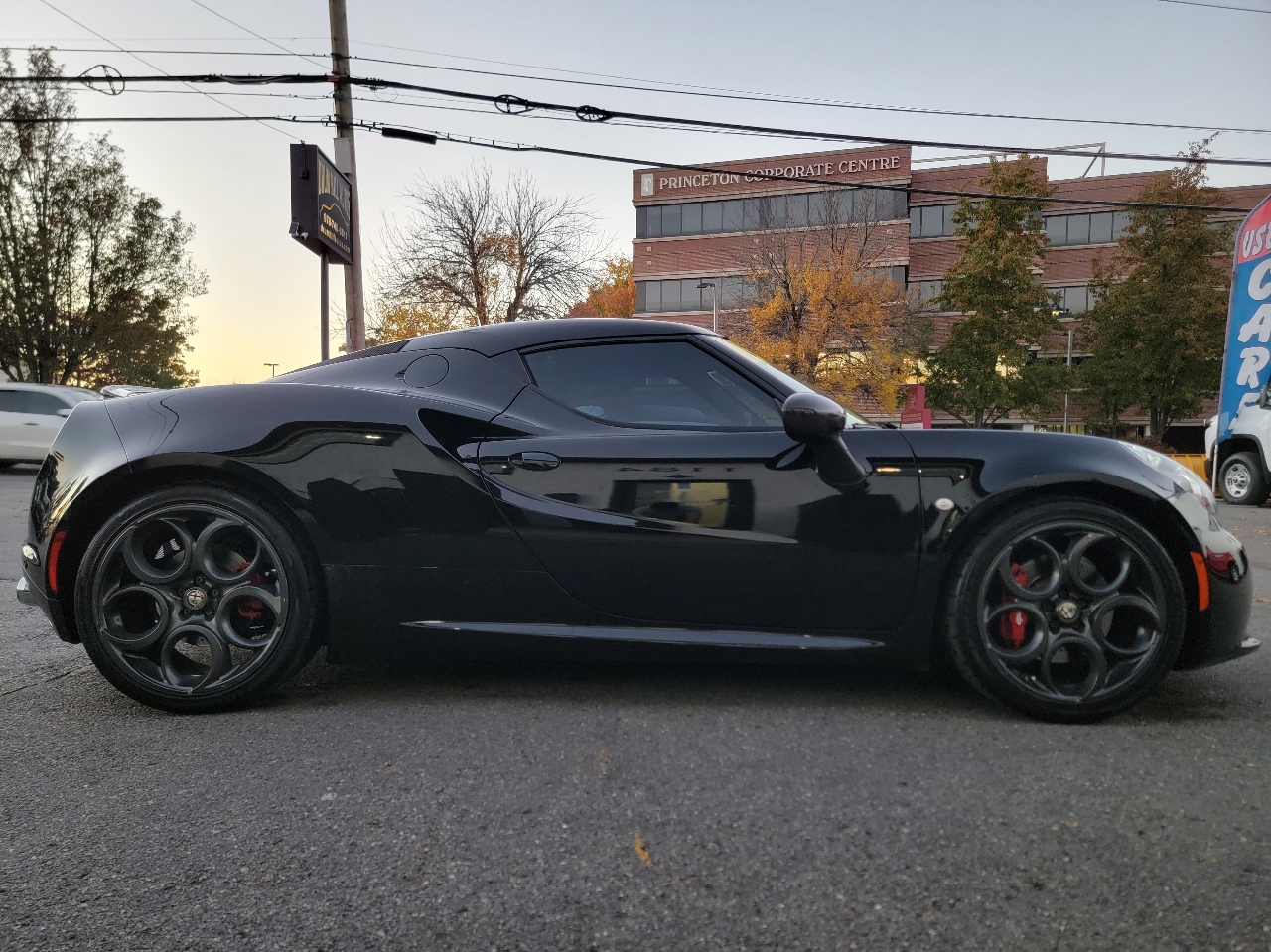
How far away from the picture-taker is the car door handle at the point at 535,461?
2633 mm

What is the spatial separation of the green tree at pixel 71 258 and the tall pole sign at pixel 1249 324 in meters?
33.5

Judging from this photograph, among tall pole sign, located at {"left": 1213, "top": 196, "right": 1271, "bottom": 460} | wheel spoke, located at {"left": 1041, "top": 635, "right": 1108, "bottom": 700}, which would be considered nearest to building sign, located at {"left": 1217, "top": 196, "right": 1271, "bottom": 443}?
tall pole sign, located at {"left": 1213, "top": 196, "right": 1271, "bottom": 460}

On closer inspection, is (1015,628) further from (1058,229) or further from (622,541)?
(1058,229)

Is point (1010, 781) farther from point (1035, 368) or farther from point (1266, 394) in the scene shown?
point (1035, 368)

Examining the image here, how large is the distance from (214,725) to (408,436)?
1.02m

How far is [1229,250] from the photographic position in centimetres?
3625

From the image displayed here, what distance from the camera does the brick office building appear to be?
45219 millimetres

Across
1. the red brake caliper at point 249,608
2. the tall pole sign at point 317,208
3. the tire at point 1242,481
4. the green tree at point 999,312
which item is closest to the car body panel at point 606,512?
the red brake caliper at point 249,608

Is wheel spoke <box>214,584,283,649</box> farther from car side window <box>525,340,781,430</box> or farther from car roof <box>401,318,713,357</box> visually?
car side window <box>525,340,781,430</box>

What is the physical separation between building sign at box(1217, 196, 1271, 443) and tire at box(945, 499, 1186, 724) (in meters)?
11.1

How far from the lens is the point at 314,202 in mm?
12242

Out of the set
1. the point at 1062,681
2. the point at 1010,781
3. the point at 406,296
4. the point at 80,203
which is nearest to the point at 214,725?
the point at 1010,781

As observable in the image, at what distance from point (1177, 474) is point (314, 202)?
39.8ft

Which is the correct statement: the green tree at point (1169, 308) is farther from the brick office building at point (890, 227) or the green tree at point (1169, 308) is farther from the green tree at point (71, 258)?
the green tree at point (71, 258)
